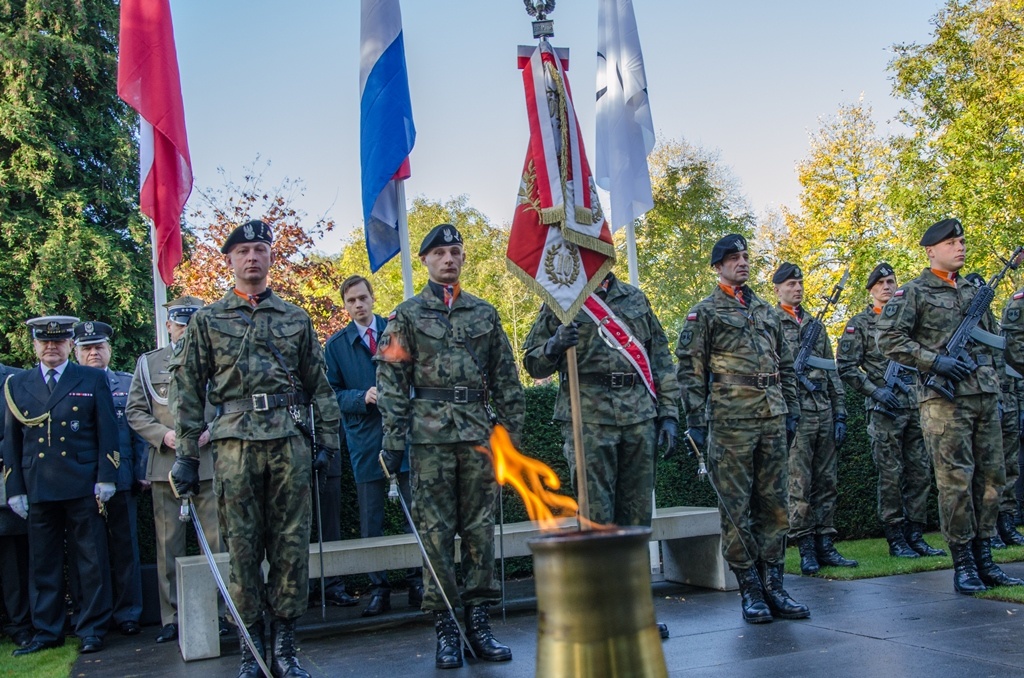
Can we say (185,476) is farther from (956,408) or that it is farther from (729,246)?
(956,408)

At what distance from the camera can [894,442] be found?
9266mm

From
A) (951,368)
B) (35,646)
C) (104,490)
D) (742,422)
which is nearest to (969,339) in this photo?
(951,368)

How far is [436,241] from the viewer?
6.02 meters

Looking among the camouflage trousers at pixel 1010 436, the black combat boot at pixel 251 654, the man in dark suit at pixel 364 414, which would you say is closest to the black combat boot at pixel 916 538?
the camouflage trousers at pixel 1010 436

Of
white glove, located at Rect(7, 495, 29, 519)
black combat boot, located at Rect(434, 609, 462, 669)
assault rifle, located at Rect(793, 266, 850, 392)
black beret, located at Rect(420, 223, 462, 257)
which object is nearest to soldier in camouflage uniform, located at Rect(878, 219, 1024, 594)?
assault rifle, located at Rect(793, 266, 850, 392)

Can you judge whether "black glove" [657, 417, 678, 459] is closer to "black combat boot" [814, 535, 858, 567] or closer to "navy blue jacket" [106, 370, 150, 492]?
"black combat boot" [814, 535, 858, 567]

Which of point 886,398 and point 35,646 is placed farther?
point 886,398

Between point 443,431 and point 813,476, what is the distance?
4.40 metres

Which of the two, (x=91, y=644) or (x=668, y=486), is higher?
(x=668, y=486)

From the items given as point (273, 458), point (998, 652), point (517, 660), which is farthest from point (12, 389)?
point (998, 652)

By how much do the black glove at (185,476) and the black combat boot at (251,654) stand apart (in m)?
0.81

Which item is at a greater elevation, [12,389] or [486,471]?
[12,389]

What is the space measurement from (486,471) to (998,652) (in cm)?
288

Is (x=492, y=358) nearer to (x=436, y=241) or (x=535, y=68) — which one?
(x=436, y=241)
